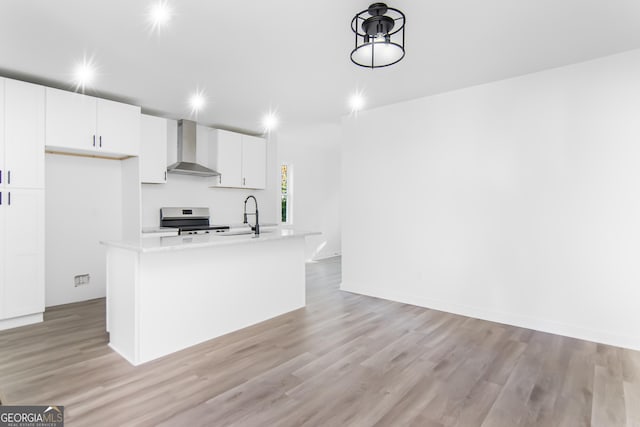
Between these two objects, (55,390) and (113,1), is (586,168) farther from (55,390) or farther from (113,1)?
(55,390)

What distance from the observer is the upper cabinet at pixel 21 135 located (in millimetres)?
3439

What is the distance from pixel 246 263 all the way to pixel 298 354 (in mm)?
1090

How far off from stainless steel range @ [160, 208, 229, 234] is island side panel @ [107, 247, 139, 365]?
191 cm

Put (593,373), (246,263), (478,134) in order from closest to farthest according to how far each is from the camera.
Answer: (593,373)
(246,263)
(478,134)

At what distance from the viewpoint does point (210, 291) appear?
3.22m

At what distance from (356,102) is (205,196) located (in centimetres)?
291

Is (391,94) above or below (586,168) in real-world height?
above

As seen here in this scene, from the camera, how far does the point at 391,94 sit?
420 centimetres

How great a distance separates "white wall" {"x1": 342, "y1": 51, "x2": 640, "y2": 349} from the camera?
3.14 metres

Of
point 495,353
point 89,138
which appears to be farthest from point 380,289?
point 89,138

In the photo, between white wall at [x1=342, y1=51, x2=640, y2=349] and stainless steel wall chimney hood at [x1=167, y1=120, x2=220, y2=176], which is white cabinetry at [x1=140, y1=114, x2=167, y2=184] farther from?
white wall at [x1=342, y1=51, x2=640, y2=349]

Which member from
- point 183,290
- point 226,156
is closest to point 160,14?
point 183,290

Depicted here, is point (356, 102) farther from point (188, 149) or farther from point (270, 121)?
point (188, 149)

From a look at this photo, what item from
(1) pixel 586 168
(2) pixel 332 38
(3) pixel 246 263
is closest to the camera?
(2) pixel 332 38
